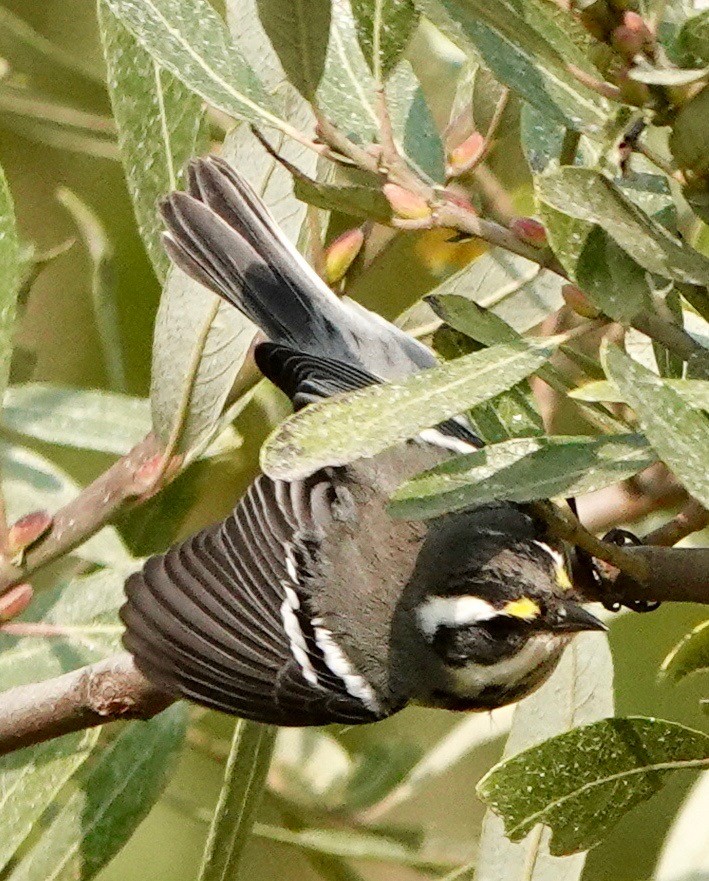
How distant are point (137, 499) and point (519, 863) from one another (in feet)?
2.10

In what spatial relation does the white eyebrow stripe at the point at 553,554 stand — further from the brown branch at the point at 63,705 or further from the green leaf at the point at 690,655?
Result: the brown branch at the point at 63,705

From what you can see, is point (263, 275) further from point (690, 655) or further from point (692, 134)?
point (692, 134)

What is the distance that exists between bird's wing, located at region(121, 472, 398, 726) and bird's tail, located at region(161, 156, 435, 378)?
0.24m

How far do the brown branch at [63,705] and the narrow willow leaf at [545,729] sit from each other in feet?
1.60

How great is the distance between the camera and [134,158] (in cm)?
190

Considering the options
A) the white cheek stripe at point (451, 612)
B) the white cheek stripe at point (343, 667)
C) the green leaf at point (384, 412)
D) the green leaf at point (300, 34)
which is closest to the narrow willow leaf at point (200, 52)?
the green leaf at point (300, 34)

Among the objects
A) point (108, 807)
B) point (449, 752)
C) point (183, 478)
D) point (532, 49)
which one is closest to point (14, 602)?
point (108, 807)

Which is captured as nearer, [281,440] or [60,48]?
[281,440]

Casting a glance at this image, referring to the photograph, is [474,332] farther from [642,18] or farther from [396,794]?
[396,794]

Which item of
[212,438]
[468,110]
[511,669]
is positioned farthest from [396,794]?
[468,110]

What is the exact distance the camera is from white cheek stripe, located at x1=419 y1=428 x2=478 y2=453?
7.54ft

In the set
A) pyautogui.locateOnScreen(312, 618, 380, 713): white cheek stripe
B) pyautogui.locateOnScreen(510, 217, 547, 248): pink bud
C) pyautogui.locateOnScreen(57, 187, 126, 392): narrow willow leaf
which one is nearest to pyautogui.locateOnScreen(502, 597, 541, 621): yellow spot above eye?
pyautogui.locateOnScreen(312, 618, 380, 713): white cheek stripe

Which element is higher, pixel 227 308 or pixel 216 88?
pixel 216 88

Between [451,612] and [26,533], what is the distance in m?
0.62
